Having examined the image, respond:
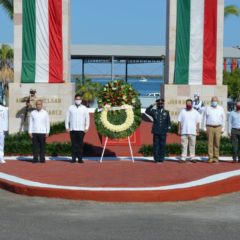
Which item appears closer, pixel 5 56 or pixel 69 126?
pixel 69 126

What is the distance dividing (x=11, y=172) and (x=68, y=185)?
250 cm

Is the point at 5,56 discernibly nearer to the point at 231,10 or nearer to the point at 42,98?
the point at 231,10

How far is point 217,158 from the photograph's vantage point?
16859mm

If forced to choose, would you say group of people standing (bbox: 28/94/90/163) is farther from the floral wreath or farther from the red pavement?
the floral wreath

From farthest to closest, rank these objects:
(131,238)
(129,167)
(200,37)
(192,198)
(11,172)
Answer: (200,37) → (129,167) → (11,172) → (192,198) → (131,238)

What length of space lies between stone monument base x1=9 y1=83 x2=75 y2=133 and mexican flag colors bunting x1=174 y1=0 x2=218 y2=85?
13.6 ft

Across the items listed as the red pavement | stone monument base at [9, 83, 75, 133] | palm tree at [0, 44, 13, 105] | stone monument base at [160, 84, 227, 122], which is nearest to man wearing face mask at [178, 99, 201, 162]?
the red pavement

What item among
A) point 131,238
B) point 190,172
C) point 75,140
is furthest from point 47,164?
point 131,238

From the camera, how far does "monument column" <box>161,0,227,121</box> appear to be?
77.2 feet

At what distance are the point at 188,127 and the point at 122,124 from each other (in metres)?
1.74

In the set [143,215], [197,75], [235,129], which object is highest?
[197,75]

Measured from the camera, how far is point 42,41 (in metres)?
23.3

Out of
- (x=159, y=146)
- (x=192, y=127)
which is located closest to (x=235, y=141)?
(x=192, y=127)

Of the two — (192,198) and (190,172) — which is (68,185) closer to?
(192,198)
